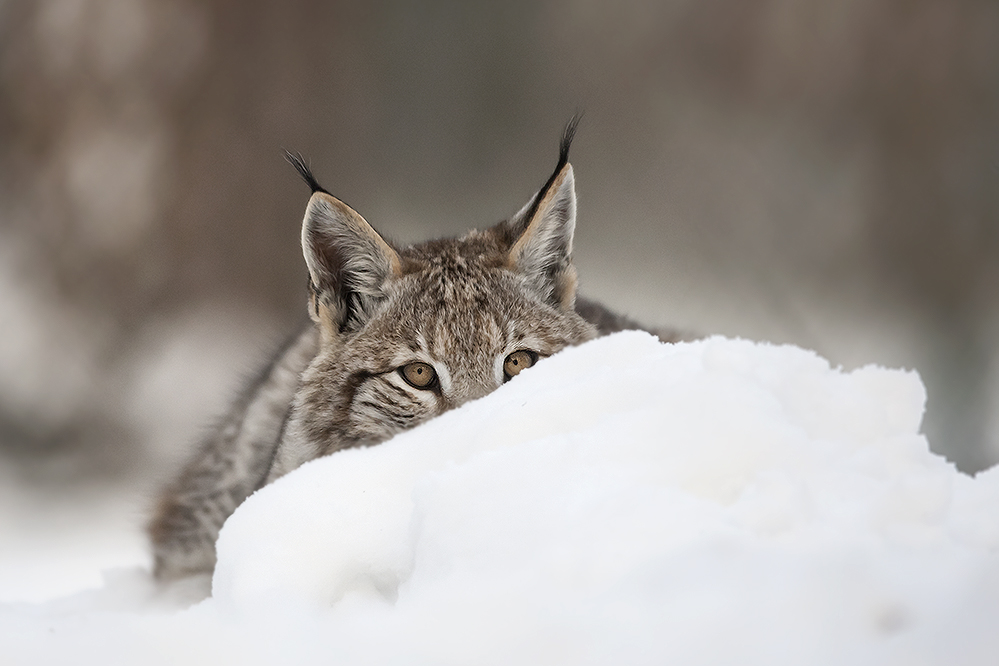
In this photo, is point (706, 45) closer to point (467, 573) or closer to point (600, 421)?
point (600, 421)

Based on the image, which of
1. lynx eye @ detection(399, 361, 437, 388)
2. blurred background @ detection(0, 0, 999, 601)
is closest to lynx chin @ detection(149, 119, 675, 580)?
lynx eye @ detection(399, 361, 437, 388)

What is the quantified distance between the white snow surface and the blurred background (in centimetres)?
139

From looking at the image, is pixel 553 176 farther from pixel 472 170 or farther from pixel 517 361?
pixel 472 170

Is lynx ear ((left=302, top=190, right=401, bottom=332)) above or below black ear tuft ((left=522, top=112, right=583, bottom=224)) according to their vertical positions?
below

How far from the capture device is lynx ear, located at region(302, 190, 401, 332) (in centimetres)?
134

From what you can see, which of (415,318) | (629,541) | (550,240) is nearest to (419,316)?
(415,318)

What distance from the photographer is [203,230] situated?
2398 millimetres

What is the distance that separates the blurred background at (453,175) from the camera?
7.02ft

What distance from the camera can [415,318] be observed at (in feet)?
4.43

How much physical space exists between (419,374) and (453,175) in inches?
46.2

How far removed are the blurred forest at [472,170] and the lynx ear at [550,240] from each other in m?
0.71

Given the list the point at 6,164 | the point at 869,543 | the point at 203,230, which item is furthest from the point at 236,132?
the point at 869,543

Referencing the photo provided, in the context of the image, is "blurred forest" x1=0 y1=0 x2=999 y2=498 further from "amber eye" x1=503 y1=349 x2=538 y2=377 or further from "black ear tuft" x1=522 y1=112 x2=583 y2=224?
"amber eye" x1=503 y1=349 x2=538 y2=377

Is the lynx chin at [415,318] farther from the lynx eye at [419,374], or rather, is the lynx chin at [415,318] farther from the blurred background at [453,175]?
the blurred background at [453,175]
